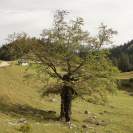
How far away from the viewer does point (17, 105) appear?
Result: 4269 centimetres

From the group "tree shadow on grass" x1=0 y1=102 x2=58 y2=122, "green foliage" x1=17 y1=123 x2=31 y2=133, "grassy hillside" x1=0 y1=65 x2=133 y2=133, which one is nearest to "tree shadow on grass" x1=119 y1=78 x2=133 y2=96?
"grassy hillside" x1=0 y1=65 x2=133 y2=133

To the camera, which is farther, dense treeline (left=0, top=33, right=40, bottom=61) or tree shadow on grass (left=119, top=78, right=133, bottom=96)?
tree shadow on grass (left=119, top=78, right=133, bottom=96)

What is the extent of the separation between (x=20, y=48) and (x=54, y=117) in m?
8.21

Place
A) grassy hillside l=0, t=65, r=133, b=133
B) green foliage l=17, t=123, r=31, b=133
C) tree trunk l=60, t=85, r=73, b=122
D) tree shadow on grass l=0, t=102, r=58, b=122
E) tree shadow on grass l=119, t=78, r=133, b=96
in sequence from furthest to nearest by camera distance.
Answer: tree shadow on grass l=119, t=78, r=133, b=96 < tree trunk l=60, t=85, r=73, b=122 < tree shadow on grass l=0, t=102, r=58, b=122 < grassy hillside l=0, t=65, r=133, b=133 < green foliage l=17, t=123, r=31, b=133

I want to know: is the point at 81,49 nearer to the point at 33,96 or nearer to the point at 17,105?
the point at 17,105

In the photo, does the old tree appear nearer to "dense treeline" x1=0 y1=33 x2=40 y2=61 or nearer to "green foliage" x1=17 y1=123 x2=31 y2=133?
→ "dense treeline" x1=0 y1=33 x2=40 y2=61

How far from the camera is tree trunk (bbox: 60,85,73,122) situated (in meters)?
40.4

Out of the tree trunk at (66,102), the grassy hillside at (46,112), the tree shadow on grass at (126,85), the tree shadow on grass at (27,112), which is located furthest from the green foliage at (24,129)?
the tree shadow on grass at (126,85)

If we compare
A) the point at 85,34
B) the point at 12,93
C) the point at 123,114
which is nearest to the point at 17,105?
the point at 12,93

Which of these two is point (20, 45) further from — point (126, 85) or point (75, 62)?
point (126, 85)

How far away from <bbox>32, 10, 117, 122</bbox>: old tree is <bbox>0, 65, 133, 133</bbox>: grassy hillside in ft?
10.5

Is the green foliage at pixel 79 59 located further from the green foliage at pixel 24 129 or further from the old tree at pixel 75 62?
the green foliage at pixel 24 129

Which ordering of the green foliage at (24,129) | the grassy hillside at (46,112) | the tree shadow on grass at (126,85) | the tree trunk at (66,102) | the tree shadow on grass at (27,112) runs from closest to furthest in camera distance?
the green foliage at (24,129) → the grassy hillside at (46,112) → the tree shadow on grass at (27,112) → the tree trunk at (66,102) → the tree shadow on grass at (126,85)

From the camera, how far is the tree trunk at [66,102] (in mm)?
40375
